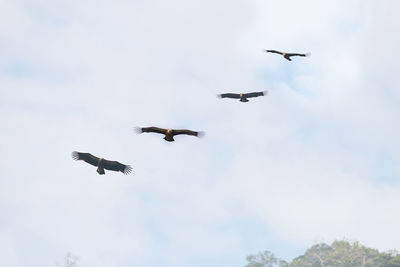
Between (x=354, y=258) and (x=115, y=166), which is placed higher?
(x=354, y=258)

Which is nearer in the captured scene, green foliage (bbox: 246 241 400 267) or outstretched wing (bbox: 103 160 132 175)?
outstretched wing (bbox: 103 160 132 175)

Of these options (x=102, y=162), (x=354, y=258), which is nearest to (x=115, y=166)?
(x=102, y=162)

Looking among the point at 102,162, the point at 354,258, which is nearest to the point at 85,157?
the point at 102,162

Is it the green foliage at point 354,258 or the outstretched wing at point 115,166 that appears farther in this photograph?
the green foliage at point 354,258

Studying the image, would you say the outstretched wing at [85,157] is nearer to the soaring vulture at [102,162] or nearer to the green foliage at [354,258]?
the soaring vulture at [102,162]

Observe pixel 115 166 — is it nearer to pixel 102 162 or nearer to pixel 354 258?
pixel 102 162

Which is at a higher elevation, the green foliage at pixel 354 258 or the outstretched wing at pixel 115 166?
the green foliage at pixel 354 258

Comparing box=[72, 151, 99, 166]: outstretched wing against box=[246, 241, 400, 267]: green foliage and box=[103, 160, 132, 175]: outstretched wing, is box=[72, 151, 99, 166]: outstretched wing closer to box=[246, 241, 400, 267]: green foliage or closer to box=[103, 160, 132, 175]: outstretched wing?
box=[103, 160, 132, 175]: outstretched wing

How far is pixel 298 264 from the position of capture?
639 feet

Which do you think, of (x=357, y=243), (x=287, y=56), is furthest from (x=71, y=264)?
(x=287, y=56)

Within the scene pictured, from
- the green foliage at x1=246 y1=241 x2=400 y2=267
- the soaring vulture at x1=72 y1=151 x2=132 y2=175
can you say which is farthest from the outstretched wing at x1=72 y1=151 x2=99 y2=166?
the green foliage at x1=246 y1=241 x2=400 y2=267

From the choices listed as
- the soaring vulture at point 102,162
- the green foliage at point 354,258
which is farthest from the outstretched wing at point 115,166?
the green foliage at point 354,258

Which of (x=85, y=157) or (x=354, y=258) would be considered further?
(x=354, y=258)

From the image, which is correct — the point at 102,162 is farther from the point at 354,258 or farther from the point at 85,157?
the point at 354,258
